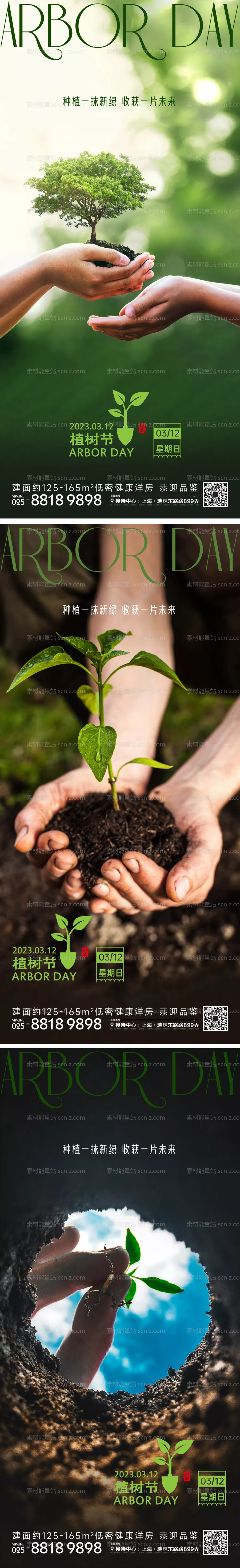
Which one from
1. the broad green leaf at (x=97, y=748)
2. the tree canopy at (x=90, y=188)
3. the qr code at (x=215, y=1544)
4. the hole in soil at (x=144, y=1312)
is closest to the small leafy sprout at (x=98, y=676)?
the broad green leaf at (x=97, y=748)

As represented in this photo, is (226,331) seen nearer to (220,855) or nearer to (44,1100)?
(220,855)

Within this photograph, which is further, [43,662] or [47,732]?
[47,732]

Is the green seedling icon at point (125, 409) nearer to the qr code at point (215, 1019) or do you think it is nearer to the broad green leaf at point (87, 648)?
the broad green leaf at point (87, 648)

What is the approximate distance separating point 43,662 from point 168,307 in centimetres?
54

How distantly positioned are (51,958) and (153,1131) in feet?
0.93

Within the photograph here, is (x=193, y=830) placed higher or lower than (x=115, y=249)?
lower

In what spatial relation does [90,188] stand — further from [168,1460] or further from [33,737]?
[168,1460]

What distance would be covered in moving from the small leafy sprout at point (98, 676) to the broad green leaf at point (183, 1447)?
0.86 meters

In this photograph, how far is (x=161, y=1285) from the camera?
3.25ft

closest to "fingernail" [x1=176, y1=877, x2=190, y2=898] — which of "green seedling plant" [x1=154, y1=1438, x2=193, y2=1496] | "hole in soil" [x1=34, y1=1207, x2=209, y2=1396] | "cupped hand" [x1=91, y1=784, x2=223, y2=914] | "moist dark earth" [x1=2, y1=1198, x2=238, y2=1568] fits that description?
"cupped hand" [x1=91, y1=784, x2=223, y2=914]

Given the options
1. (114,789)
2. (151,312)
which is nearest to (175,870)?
(114,789)

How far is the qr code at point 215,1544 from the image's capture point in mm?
975

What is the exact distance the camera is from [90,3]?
3.16ft

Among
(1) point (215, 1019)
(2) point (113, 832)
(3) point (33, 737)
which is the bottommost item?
(1) point (215, 1019)
